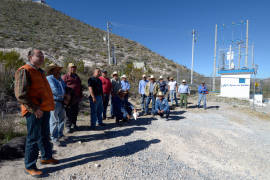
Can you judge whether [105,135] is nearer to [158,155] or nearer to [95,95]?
[95,95]

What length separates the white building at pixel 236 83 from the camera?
12545 millimetres

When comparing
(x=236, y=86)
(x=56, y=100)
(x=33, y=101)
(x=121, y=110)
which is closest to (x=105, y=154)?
(x=56, y=100)

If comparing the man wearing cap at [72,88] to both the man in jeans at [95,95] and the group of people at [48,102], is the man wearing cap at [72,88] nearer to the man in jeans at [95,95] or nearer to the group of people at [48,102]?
the group of people at [48,102]

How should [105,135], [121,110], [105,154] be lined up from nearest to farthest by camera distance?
[105,154] → [105,135] → [121,110]

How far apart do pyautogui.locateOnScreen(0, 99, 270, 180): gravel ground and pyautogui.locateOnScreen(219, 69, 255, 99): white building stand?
29.2 ft

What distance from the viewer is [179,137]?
444cm

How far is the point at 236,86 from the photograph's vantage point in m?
13.1

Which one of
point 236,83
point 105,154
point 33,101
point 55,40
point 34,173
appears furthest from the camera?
point 55,40

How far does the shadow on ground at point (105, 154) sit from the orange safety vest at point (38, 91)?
112cm

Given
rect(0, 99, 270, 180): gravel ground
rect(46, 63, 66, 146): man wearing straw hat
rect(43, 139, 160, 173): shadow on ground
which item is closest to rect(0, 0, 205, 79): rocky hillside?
rect(0, 99, 270, 180): gravel ground

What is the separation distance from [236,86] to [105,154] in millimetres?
13730

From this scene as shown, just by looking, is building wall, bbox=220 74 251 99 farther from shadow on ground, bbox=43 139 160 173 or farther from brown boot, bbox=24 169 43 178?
brown boot, bbox=24 169 43 178

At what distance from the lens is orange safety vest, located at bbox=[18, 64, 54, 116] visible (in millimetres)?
2168

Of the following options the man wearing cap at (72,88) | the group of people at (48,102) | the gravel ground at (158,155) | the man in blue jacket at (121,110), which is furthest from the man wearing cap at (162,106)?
the man wearing cap at (72,88)
